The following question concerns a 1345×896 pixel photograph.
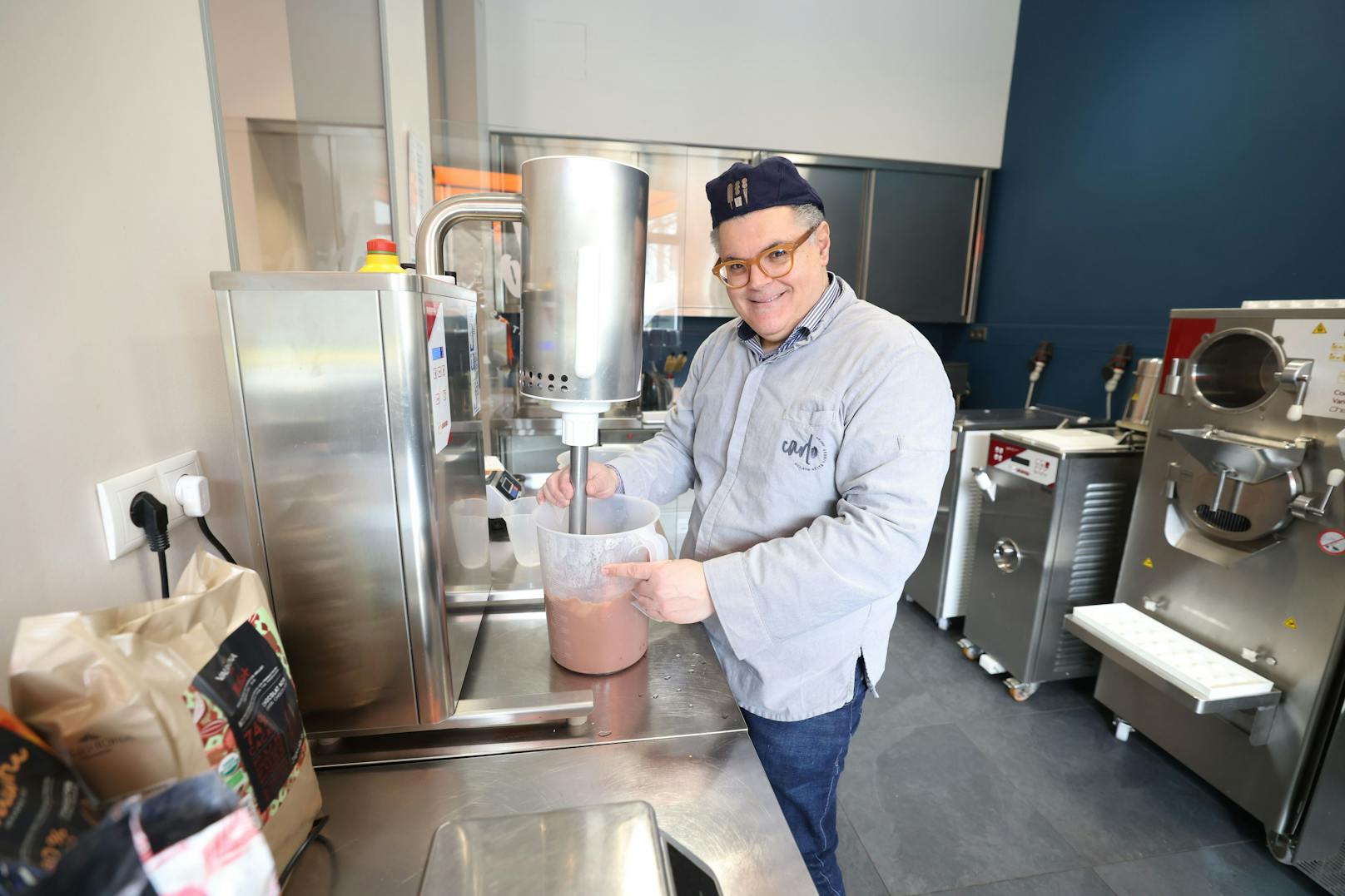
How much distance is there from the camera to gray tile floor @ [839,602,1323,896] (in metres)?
1.52

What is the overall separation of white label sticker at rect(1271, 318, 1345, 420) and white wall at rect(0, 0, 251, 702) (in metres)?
2.21

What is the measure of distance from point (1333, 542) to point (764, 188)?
5.36ft

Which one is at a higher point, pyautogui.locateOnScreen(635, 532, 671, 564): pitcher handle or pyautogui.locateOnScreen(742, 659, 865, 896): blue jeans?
pyautogui.locateOnScreen(635, 532, 671, 564): pitcher handle

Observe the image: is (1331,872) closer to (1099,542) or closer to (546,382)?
(1099,542)

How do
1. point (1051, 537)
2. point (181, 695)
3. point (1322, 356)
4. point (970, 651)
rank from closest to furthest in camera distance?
point (181, 695)
point (1322, 356)
point (1051, 537)
point (970, 651)

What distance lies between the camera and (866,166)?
11.1 feet

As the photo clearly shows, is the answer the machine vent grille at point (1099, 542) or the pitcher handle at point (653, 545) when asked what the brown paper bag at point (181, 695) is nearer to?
the pitcher handle at point (653, 545)

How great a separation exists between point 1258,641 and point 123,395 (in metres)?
2.40

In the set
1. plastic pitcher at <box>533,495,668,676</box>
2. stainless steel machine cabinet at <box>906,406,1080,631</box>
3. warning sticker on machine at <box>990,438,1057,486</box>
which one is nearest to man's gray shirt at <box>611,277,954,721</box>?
plastic pitcher at <box>533,495,668,676</box>

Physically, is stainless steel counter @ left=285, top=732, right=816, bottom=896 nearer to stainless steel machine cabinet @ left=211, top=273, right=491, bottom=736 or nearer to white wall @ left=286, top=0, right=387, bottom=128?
stainless steel machine cabinet @ left=211, top=273, right=491, bottom=736

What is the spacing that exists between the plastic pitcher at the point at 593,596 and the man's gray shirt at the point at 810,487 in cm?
11

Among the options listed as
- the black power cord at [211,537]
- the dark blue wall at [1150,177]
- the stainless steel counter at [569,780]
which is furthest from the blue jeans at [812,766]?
the dark blue wall at [1150,177]

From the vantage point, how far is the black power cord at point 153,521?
66 centimetres

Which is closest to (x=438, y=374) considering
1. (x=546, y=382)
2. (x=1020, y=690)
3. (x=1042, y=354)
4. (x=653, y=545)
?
(x=546, y=382)
